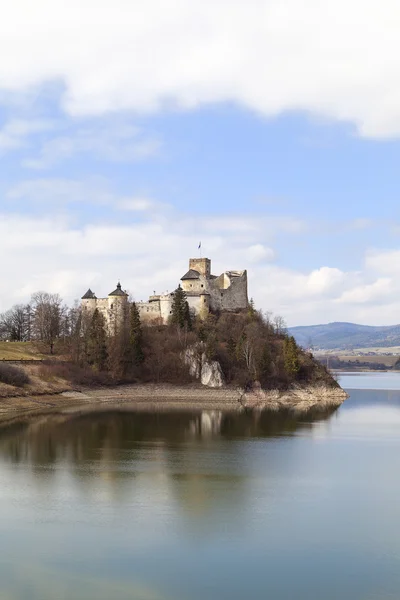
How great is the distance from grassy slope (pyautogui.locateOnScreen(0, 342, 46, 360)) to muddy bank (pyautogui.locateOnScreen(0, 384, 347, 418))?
26.4 ft

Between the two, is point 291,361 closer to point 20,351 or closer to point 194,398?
point 194,398

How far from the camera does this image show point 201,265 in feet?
242

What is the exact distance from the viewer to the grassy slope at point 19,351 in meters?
63.1

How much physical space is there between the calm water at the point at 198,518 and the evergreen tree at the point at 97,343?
87.8 feet

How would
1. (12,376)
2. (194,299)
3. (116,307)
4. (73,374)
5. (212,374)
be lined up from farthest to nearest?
(194,299), (116,307), (212,374), (73,374), (12,376)

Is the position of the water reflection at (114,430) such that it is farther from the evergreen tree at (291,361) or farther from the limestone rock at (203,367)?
the evergreen tree at (291,361)

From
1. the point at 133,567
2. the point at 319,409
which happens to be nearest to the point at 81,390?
the point at 319,409

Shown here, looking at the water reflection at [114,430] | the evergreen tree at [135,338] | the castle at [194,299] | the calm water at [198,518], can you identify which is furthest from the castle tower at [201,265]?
the calm water at [198,518]

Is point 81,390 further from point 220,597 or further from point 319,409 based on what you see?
point 220,597

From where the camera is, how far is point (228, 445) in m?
35.2

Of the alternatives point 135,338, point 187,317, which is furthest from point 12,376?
point 187,317

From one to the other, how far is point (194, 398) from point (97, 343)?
36.3 feet

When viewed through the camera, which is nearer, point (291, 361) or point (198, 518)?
point (198, 518)

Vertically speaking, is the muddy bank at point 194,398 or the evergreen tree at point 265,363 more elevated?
the evergreen tree at point 265,363
